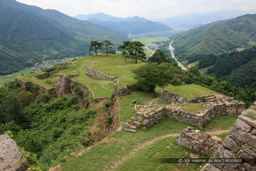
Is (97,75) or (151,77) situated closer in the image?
(151,77)

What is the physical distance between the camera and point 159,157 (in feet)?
26.0

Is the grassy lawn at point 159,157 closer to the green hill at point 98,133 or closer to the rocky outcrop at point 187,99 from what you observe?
the green hill at point 98,133

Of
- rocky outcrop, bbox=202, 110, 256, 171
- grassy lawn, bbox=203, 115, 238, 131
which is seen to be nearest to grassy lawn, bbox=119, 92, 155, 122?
grassy lawn, bbox=203, 115, 238, 131

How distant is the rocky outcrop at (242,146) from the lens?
15.6 feet

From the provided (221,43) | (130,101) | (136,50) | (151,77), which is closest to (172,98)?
(151,77)

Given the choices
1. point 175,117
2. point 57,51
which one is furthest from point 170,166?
point 57,51

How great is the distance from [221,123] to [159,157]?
6.58m

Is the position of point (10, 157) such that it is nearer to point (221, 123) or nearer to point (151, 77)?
point (221, 123)

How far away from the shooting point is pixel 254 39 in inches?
6624

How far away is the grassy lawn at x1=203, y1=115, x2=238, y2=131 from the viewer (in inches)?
427

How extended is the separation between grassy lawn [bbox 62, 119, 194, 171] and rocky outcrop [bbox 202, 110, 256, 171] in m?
3.13

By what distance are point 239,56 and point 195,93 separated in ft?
303

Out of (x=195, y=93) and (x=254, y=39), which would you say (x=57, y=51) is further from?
(x=254, y=39)

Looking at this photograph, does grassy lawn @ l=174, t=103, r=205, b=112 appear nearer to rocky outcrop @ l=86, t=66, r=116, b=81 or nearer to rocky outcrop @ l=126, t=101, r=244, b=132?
rocky outcrop @ l=126, t=101, r=244, b=132
